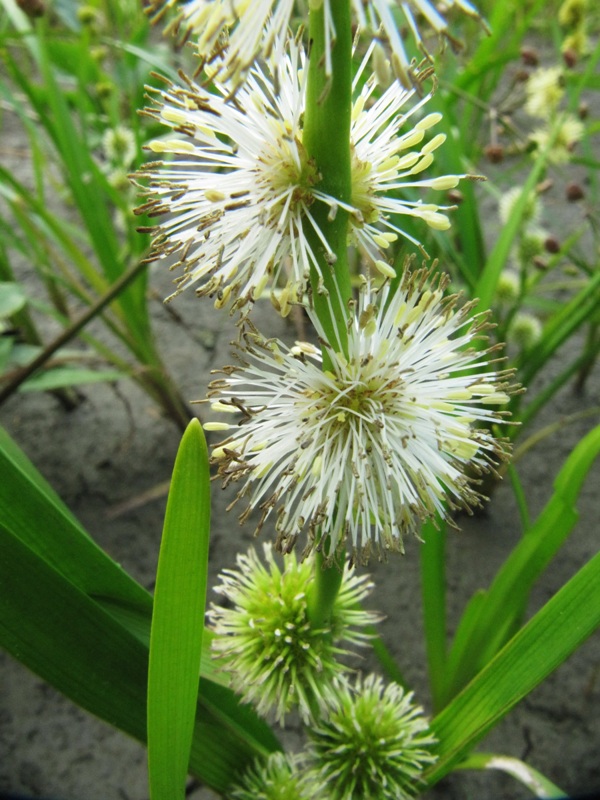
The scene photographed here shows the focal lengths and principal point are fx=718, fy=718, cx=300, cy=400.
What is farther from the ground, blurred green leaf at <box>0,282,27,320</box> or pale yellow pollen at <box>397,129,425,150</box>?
pale yellow pollen at <box>397,129,425,150</box>

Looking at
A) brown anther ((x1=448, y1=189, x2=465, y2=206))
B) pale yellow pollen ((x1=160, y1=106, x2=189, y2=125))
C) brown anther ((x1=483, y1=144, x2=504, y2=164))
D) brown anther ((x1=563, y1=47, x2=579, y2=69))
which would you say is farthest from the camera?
brown anther ((x1=563, y1=47, x2=579, y2=69))

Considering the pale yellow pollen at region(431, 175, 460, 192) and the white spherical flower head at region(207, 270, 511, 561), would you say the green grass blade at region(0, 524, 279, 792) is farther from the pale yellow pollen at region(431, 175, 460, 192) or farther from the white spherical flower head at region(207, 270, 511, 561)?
the pale yellow pollen at region(431, 175, 460, 192)

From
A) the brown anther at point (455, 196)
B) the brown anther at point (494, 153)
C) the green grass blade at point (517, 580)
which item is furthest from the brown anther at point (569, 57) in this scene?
the green grass blade at point (517, 580)

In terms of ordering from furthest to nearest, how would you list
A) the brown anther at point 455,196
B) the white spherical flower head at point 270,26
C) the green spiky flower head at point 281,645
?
the brown anther at point 455,196 < the green spiky flower head at point 281,645 < the white spherical flower head at point 270,26

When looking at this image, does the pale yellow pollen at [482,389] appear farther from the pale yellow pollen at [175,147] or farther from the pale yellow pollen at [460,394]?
the pale yellow pollen at [175,147]

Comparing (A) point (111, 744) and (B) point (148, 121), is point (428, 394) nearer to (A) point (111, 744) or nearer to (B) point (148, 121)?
(A) point (111, 744)

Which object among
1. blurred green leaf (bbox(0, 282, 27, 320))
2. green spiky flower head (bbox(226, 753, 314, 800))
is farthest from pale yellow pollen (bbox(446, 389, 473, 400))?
blurred green leaf (bbox(0, 282, 27, 320))

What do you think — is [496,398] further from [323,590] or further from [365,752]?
[365,752]
